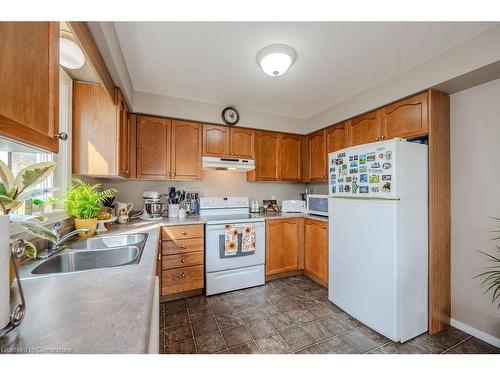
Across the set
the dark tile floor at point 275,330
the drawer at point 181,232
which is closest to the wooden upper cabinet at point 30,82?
the drawer at point 181,232

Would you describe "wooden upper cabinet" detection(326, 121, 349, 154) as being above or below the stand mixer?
above

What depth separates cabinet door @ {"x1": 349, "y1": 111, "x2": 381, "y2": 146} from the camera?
2.27 m

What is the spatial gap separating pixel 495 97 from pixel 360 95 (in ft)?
3.49

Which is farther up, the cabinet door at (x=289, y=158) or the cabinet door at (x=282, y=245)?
the cabinet door at (x=289, y=158)

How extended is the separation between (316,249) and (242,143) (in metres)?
1.73

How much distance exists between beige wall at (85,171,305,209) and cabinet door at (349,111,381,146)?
138 centimetres

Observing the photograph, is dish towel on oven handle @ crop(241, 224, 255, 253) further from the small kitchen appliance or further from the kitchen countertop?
the kitchen countertop

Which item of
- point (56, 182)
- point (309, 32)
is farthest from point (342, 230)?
point (56, 182)

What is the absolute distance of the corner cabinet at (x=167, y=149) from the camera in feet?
8.18

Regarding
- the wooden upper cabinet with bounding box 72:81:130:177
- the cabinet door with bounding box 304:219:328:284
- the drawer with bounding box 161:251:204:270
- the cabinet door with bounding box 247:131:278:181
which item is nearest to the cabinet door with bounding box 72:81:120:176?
the wooden upper cabinet with bounding box 72:81:130:177

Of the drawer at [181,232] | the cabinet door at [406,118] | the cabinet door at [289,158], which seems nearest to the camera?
the cabinet door at [406,118]

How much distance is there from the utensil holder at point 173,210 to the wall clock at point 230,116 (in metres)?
1.30

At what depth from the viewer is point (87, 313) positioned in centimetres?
64

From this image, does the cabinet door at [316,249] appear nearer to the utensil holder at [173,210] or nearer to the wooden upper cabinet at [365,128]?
the wooden upper cabinet at [365,128]
